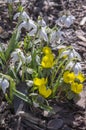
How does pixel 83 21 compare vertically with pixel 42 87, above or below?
above

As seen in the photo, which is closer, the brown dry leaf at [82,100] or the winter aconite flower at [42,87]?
the winter aconite flower at [42,87]

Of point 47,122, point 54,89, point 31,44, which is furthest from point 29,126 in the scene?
point 31,44

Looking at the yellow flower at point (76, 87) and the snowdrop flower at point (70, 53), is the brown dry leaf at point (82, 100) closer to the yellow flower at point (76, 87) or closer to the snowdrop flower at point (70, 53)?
the yellow flower at point (76, 87)

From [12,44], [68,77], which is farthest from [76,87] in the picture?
[12,44]

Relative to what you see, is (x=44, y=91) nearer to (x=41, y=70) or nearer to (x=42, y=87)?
(x=42, y=87)

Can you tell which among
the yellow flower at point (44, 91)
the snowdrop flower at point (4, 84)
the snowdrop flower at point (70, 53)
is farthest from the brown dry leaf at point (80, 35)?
the snowdrop flower at point (4, 84)

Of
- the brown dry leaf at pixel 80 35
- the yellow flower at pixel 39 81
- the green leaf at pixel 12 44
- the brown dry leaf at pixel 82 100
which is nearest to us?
the yellow flower at pixel 39 81

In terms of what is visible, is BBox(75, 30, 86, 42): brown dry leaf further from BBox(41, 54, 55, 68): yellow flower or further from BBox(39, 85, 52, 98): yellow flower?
BBox(39, 85, 52, 98): yellow flower

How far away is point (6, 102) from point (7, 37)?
70 centimetres

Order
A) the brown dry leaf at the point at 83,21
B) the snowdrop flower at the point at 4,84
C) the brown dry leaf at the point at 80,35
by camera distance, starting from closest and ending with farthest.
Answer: the snowdrop flower at the point at 4,84 < the brown dry leaf at the point at 80,35 < the brown dry leaf at the point at 83,21

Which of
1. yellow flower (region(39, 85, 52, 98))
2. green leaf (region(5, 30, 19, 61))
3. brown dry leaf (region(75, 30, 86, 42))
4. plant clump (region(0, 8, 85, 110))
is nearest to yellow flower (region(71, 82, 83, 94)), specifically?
plant clump (region(0, 8, 85, 110))

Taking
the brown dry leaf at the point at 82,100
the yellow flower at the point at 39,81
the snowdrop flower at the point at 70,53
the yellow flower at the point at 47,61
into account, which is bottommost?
the brown dry leaf at the point at 82,100

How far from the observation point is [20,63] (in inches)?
100.0

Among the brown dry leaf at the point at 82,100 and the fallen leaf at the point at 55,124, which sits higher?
the brown dry leaf at the point at 82,100
